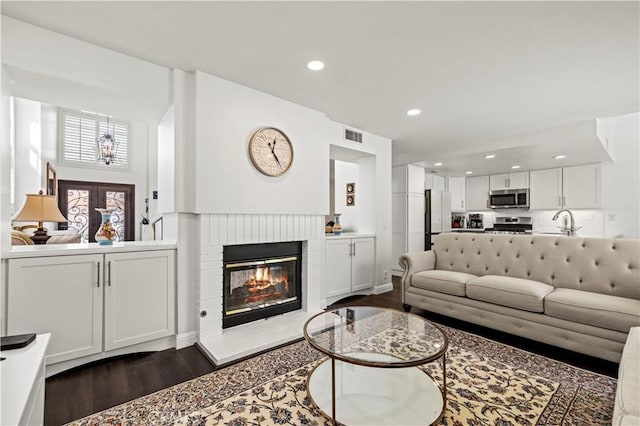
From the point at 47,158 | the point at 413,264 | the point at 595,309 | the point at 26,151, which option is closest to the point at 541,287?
the point at 595,309

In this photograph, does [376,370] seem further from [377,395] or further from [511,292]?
A: [511,292]

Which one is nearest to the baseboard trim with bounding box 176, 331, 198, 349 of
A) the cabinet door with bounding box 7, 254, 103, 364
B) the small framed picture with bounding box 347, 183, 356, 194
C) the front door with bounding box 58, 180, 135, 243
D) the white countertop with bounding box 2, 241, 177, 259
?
the cabinet door with bounding box 7, 254, 103, 364

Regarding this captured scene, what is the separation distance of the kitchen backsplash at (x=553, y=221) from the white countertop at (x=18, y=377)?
751 cm

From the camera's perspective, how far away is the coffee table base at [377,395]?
1562mm

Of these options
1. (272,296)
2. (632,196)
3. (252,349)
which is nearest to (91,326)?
(252,349)

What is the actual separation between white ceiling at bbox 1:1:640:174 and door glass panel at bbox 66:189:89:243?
5.94m

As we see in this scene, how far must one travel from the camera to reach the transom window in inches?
261

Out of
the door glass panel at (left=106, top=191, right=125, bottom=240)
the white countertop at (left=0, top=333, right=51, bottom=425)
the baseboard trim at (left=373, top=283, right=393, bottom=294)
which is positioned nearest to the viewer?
the white countertop at (left=0, top=333, right=51, bottom=425)

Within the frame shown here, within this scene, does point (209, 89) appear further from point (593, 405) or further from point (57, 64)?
point (593, 405)

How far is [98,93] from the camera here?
8.16ft

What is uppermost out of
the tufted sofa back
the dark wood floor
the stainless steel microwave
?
the stainless steel microwave

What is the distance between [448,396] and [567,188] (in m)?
5.54

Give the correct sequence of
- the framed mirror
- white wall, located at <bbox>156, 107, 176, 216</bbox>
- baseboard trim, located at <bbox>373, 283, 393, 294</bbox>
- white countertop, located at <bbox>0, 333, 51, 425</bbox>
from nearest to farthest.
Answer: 1. white countertop, located at <bbox>0, 333, 51, 425</bbox>
2. white wall, located at <bbox>156, 107, 176, 216</bbox>
3. baseboard trim, located at <bbox>373, 283, 393, 294</bbox>
4. the framed mirror

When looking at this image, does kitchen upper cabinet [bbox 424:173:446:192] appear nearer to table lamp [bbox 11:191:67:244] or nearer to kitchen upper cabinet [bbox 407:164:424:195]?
kitchen upper cabinet [bbox 407:164:424:195]
